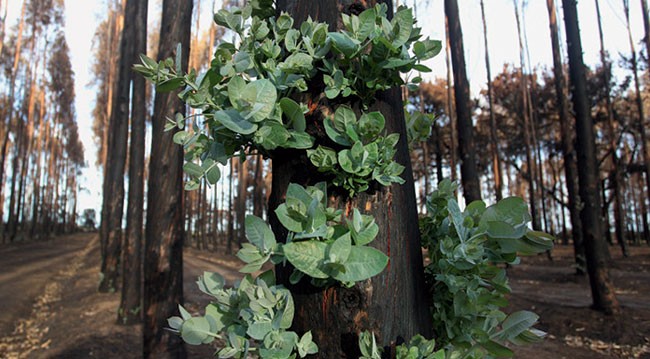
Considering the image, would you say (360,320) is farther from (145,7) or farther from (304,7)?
(145,7)

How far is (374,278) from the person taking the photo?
0.82 meters

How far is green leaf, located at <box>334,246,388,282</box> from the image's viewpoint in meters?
0.68

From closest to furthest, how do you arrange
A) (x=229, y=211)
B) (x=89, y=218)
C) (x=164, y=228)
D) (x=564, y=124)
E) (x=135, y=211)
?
(x=164, y=228)
(x=135, y=211)
(x=564, y=124)
(x=229, y=211)
(x=89, y=218)

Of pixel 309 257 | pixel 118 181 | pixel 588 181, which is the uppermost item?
pixel 118 181

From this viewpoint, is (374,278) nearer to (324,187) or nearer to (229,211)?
(324,187)

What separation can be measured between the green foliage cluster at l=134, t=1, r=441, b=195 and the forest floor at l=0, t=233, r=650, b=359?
16.2 ft

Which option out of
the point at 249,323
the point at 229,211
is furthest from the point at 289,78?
the point at 229,211

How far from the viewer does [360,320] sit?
792mm

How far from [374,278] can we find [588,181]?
26.3 feet

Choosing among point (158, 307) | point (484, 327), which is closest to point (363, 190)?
point (484, 327)

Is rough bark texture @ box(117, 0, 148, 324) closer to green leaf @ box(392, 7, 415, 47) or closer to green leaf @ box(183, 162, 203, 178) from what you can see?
green leaf @ box(183, 162, 203, 178)

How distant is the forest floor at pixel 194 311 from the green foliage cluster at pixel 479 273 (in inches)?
192

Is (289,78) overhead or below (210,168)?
overhead

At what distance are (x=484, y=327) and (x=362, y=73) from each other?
59 cm
